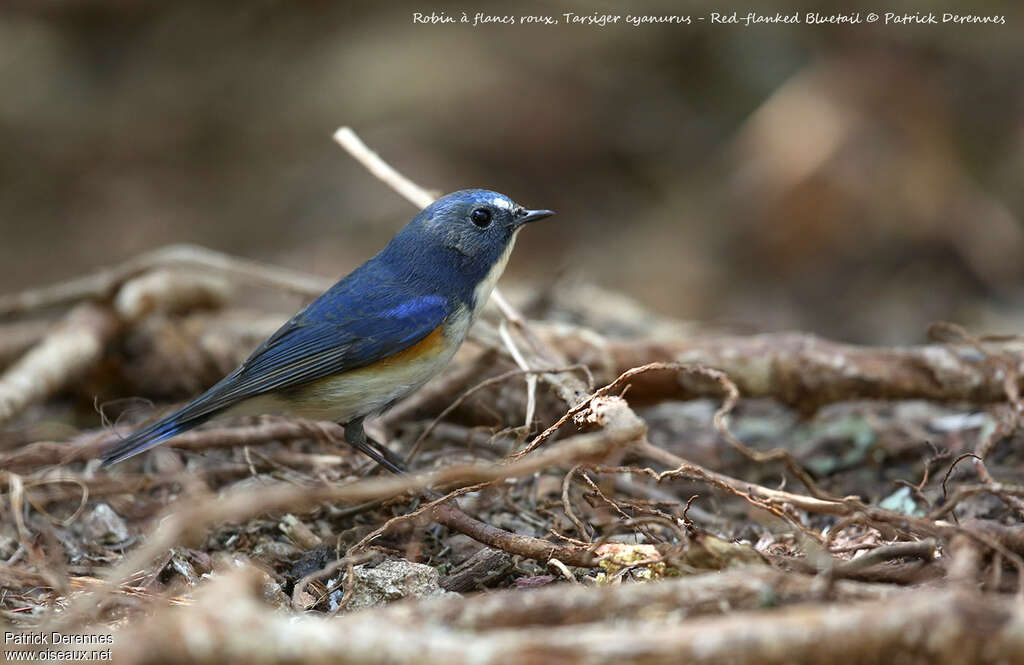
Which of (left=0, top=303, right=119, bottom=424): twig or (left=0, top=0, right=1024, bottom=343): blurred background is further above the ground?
(left=0, top=0, right=1024, bottom=343): blurred background

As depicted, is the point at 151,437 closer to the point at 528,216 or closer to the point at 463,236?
the point at 463,236

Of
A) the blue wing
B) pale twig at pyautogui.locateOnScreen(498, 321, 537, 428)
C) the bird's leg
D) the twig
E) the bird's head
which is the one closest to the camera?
pale twig at pyautogui.locateOnScreen(498, 321, 537, 428)

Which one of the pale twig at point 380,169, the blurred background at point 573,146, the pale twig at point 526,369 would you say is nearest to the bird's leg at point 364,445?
the pale twig at point 526,369

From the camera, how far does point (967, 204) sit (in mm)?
8688

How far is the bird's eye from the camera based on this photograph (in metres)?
4.74

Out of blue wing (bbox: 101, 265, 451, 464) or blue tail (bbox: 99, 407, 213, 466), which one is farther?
blue wing (bbox: 101, 265, 451, 464)

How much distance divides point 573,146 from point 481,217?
19.2 feet

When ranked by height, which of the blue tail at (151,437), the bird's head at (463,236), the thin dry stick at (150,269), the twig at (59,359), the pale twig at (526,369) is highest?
the bird's head at (463,236)

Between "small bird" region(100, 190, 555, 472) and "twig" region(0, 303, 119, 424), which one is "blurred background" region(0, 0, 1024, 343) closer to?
"small bird" region(100, 190, 555, 472)

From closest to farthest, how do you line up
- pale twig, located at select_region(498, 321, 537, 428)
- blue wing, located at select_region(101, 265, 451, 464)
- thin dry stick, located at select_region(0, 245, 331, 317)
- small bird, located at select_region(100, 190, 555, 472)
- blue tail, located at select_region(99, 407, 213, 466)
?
pale twig, located at select_region(498, 321, 537, 428) → blue tail, located at select_region(99, 407, 213, 466) → blue wing, located at select_region(101, 265, 451, 464) → small bird, located at select_region(100, 190, 555, 472) → thin dry stick, located at select_region(0, 245, 331, 317)

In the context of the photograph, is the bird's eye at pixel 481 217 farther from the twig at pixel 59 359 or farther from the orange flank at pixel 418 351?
the twig at pixel 59 359

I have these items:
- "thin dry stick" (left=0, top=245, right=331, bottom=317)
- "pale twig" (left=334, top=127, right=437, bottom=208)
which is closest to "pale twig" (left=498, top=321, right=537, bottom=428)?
"pale twig" (left=334, top=127, right=437, bottom=208)

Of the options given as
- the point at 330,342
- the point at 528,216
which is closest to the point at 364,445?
the point at 330,342

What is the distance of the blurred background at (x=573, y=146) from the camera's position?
29.0 ft
